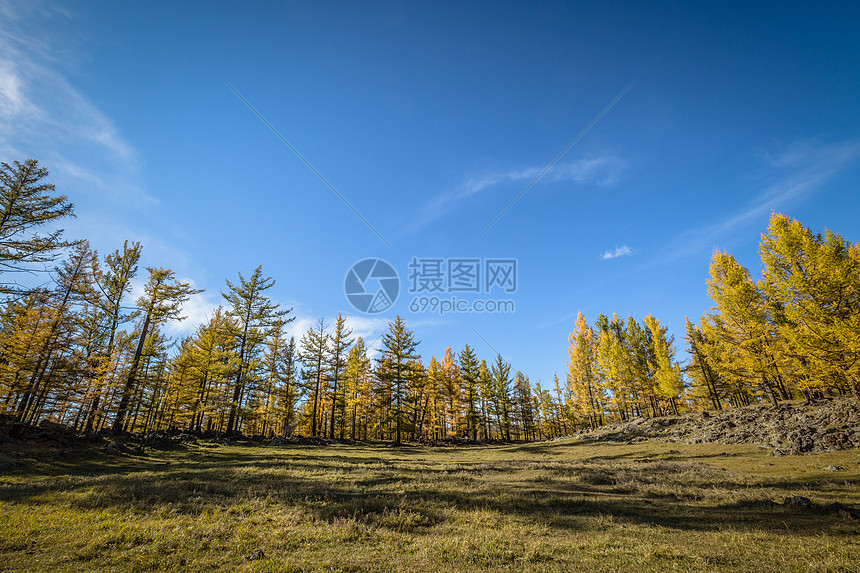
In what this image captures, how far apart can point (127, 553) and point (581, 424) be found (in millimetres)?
68809

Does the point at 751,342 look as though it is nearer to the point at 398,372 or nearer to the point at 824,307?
the point at 824,307

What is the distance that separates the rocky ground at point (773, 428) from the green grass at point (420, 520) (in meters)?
3.51

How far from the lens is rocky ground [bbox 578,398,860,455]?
18.2 m

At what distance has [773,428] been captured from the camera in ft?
73.6

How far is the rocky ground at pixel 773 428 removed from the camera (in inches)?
717

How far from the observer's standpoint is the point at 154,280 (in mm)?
26891

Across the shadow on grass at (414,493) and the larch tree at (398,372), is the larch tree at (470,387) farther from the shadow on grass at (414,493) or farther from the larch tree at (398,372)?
the shadow on grass at (414,493)

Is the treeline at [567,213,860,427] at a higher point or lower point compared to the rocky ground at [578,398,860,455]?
higher

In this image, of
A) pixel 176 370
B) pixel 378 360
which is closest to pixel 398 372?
pixel 378 360

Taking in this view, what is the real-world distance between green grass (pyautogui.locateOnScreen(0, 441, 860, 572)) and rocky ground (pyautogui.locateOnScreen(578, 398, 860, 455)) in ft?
11.5

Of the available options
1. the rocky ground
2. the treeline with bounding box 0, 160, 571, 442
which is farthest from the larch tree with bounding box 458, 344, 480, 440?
the rocky ground

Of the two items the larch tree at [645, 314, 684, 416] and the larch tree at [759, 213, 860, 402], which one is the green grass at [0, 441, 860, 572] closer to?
the larch tree at [759, 213, 860, 402]

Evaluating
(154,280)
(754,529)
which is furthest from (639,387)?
(154,280)

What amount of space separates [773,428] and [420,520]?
28.2 m
